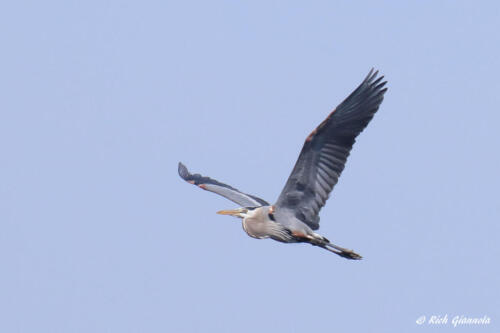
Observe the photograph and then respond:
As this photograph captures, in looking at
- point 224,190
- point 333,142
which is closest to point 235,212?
point 224,190

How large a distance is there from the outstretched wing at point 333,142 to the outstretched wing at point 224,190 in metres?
1.98

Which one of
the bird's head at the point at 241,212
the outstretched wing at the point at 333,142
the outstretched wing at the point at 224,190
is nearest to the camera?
the outstretched wing at the point at 333,142

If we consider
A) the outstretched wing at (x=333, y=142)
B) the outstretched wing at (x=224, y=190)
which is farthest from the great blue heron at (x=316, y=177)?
the outstretched wing at (x=224, y=190)

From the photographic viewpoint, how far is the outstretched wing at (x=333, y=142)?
49.0 ft

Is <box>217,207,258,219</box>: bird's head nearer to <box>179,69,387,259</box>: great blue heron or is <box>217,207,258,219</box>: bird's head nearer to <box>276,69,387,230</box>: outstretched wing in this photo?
<box>179,69,387,259</box>: great blue heron

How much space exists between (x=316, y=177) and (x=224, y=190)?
308 centimetres

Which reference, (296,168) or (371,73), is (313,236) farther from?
(371,73)

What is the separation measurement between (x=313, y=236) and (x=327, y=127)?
189 cm

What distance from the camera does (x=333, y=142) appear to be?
1505 cm

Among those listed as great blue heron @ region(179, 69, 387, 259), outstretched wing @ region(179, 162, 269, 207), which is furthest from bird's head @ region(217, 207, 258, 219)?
outstretched wing @ region(179, 162, 269, 207)

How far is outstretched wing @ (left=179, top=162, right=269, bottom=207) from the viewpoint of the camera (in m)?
17.4

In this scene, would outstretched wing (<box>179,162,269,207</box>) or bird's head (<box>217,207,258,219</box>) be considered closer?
bird's head (<box>217,207,258,219</box>)

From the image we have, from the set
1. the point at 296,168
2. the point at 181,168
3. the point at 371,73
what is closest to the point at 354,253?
the point at 296,168

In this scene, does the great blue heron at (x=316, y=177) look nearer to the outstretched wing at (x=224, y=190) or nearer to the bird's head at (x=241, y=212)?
the bird's head at (x=241, y=212)
